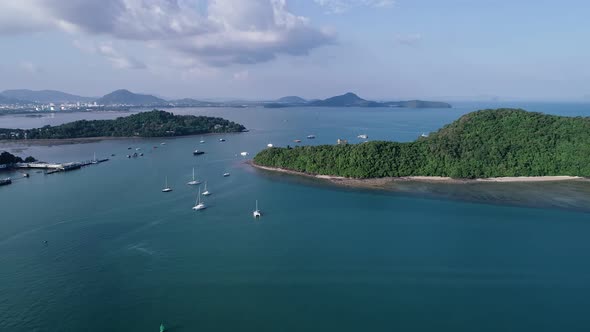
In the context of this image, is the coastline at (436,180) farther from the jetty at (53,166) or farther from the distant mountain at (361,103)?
the distant mountain at (361,103)

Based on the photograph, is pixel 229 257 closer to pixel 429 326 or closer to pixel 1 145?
pixel 429 326

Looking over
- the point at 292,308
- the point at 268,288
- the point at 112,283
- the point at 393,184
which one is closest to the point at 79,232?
the point at 112,283

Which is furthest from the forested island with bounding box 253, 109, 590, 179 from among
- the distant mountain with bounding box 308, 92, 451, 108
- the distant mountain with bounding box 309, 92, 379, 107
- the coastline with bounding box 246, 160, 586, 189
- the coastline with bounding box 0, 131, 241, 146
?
the distant mountain with bounding box 309, 92, 379, 107

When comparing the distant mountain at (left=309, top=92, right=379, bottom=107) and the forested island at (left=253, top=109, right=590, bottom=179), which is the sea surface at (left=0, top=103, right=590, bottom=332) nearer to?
the forested island at (left=253, top=109, right=590, bottom=179)

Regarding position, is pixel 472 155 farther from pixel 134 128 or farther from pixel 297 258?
pixel 134 128

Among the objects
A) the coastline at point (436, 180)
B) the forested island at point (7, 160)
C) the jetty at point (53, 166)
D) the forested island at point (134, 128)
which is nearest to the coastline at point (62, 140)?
the forested island at point (134, 128)

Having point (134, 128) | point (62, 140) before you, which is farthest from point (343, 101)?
point (62, 140)

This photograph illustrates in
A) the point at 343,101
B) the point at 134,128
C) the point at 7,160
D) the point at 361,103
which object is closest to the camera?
the point at 7,160
